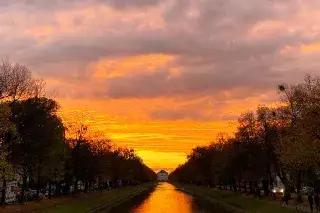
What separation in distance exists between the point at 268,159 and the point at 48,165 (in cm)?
3858

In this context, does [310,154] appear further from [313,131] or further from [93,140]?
[93,140]

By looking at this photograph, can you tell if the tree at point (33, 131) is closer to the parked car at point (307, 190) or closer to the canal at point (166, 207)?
the canal at point (166, 207)

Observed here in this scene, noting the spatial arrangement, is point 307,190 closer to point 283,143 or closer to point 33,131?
point 283,143

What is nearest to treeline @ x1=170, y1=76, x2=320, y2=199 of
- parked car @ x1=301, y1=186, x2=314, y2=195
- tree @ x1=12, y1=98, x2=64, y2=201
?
parked car @ x1=301, y1=186, x2=314, y2=195

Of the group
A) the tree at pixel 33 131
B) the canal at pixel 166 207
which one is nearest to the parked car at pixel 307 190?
the canal at pixel 166 207

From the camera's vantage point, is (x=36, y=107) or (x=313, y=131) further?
(x=36, y=107)

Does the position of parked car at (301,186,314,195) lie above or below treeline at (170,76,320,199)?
below

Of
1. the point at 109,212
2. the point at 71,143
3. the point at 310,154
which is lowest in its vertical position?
the point at 109,212

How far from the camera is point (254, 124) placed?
9712cm

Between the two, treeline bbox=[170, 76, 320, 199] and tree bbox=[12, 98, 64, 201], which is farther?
tree bbox=[12, 98, 64, 201]

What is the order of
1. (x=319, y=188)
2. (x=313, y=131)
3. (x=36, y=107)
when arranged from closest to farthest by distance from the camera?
(x=313, y=131) < (x=319, y=188) < (x=36, y=107)

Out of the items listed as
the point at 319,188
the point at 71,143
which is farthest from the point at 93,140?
the point at 319,188

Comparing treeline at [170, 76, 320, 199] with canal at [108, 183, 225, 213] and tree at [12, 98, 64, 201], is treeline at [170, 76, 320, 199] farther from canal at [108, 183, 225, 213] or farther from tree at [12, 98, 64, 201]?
tree at [12, 98, 64, 201]

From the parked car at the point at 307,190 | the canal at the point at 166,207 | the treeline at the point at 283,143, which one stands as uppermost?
the treeline at the point at 283,143
